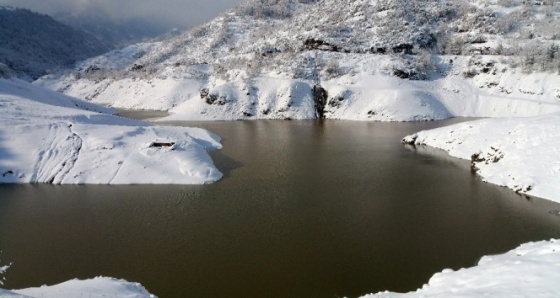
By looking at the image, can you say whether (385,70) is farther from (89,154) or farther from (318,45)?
(89,154)

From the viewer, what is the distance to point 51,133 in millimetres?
36625

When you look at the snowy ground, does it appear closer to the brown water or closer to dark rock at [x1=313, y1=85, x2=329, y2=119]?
the brown water

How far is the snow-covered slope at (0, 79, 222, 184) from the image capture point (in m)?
31.1

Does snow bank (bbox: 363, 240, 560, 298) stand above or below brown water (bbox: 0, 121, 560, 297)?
above

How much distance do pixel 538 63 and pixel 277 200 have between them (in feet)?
220

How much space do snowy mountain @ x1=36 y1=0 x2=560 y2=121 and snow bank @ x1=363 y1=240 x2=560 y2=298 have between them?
54.7 metres

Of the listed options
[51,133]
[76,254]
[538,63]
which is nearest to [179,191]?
[76,254]

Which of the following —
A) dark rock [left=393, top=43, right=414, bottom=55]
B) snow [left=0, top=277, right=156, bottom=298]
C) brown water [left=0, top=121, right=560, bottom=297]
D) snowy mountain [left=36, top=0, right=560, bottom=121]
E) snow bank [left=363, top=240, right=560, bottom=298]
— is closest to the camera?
snow bank [left=363, top=240, right=560, bottom=298]

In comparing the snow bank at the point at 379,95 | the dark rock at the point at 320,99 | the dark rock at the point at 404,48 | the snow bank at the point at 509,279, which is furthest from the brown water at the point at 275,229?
the dark rock at the point at 404,48

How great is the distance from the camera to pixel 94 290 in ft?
41.8

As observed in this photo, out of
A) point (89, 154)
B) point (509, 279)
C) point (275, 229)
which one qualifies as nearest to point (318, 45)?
point (89, 154)

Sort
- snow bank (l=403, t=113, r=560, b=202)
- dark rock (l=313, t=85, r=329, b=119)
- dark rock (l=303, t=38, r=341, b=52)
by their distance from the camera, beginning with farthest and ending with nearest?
1. dark rock (l=303, t=38, r=341, b=52)
2. dark rock (l=313, t=85, r=329, b=119)
3. snow bank (l=403, t=113, r=560, b=202)

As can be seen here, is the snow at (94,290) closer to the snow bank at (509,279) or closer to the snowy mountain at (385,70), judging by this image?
the snow bank at (509,279)

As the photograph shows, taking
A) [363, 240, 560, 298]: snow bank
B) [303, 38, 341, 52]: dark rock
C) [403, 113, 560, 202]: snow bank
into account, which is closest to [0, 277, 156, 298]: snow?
[363, 240, 560, 298]: snow bank
